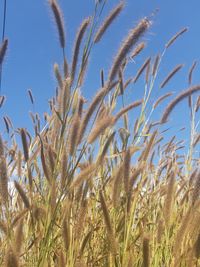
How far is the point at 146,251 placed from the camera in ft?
3.89

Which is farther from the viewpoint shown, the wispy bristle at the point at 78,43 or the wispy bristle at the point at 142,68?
the wispy bristle at the point at 142,68

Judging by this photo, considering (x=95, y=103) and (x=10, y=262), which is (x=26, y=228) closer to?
(x=95, y=103)

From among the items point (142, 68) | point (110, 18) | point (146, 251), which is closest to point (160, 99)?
point (142, 68)

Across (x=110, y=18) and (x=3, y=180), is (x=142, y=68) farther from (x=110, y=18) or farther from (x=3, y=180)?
(x=3, y=180)

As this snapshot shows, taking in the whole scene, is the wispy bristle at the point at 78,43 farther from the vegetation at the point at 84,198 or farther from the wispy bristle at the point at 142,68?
the wispy bristle at the point at 142,68

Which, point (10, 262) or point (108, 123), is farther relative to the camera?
point (108, 123)

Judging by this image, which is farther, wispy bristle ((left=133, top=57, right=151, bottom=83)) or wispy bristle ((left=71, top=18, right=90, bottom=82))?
wispy bristle ((left=133, top=57, right=151, bottom=83))

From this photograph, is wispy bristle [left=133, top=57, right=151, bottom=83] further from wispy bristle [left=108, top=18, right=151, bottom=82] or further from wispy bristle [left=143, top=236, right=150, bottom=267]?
wispy bristle [left=143, top=236, right=150, bottom=267]

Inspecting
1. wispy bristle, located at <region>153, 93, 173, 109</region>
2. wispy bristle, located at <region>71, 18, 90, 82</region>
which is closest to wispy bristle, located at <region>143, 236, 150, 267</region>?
wispy bristle, located at <region>71, 18, 90, 82</region>

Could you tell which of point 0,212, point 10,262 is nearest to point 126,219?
point 0,212

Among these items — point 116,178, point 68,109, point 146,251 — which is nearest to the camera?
point 146,251

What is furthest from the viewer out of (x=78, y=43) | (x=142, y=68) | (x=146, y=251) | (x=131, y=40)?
(x=142, y=68)

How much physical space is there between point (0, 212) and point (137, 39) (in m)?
0.77

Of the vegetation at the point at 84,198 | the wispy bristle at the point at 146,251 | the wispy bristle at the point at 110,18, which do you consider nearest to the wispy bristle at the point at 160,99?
the vegetation at the point at 84,198
